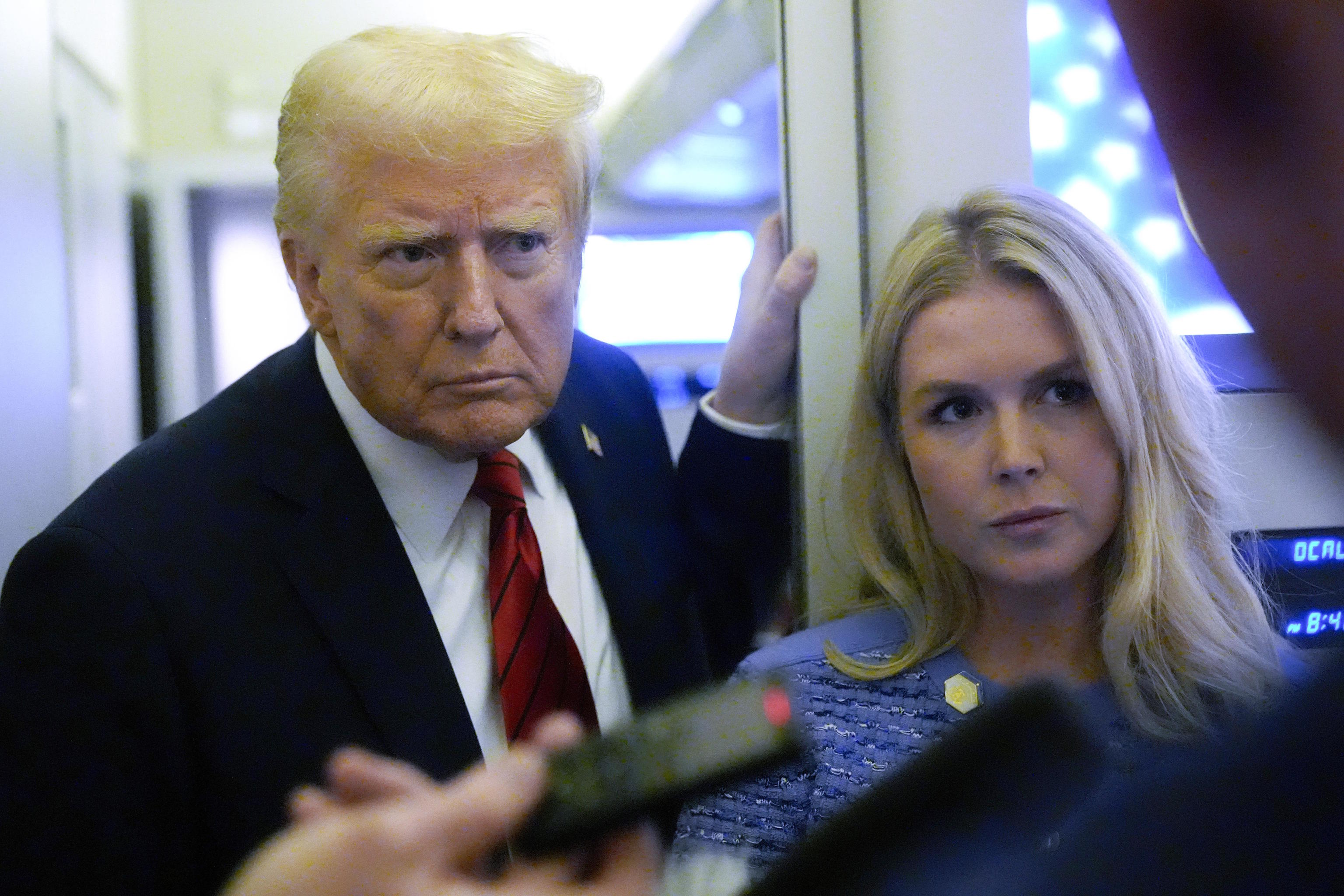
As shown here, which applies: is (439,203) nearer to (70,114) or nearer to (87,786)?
(87,786)

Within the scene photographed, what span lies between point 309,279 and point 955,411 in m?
0.63

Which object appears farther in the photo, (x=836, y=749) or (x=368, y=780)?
(x=836, y=749)

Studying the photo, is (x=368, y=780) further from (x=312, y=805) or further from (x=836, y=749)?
(x=836, y=749)

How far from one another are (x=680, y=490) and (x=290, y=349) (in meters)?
0.47

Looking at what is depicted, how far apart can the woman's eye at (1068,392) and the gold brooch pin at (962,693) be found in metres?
0.28

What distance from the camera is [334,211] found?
936 mm

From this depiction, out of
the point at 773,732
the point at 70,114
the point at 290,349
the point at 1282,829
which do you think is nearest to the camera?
the point at 1282,829

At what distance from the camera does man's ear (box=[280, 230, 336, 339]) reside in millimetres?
984

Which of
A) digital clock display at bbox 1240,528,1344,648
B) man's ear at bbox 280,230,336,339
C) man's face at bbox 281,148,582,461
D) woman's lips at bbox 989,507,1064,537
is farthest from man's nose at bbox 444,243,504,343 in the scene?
digital clock display at bbox 1240,528,1344,648

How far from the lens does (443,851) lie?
1.16ft

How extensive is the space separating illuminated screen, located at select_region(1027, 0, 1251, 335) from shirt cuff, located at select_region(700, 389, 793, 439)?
41 centimetres

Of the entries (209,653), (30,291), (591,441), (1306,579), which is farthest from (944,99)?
(30,291)

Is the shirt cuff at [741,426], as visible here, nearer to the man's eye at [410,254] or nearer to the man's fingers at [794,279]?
the man's fingers at [794,279]

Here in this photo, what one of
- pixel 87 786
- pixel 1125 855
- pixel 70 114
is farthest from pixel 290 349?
pixel 1125 855
